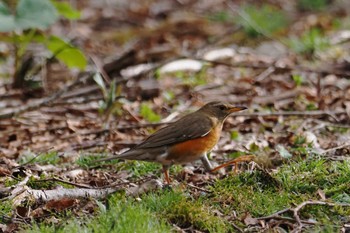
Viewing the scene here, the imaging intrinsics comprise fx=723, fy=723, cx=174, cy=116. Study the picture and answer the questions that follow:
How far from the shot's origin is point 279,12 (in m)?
14.9

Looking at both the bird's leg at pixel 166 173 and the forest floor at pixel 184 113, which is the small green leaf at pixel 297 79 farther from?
the bird's leg at pixel 166 173

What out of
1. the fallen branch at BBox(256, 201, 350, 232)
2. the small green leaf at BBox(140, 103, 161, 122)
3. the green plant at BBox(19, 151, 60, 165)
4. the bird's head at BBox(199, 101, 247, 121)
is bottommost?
the small green leaf at BBox(140, 103, 161, 122)

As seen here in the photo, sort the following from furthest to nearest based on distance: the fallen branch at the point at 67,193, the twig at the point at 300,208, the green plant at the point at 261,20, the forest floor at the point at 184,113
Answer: the green plant at the point at 261,20, the fallen branch at the point at 67,193, the forest floor at the point at 184,113, the twig at the point at 300,208

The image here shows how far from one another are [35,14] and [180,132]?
354 centimetres

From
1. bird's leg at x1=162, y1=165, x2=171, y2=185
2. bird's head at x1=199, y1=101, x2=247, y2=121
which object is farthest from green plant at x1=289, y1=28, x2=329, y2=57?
bird's leg at x1=162, y1=165, x2=171, y2=185

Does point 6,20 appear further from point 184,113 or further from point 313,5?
point 313,5

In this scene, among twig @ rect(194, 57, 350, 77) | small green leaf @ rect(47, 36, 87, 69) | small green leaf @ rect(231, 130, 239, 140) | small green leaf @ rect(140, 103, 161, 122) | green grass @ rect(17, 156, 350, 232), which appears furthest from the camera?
twig @ rect(194, 57, 350, 77)

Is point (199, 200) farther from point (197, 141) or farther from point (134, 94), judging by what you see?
point (134, 94)

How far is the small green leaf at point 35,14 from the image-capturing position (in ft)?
29.6

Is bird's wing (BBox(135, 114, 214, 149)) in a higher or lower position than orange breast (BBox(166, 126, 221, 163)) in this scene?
higher

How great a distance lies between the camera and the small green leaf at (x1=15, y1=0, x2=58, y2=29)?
9.03m

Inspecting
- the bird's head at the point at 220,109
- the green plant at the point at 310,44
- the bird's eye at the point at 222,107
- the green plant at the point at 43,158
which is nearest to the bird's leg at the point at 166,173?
the bird's head at the point at 220,109

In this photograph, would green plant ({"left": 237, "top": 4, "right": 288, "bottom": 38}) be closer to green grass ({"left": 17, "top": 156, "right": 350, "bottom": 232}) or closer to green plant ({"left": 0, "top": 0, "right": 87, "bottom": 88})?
green plant ({"left": 0, "top": 0, "right": 87, "bottom": 88})

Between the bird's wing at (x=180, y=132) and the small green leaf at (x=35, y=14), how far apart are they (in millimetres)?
3106
